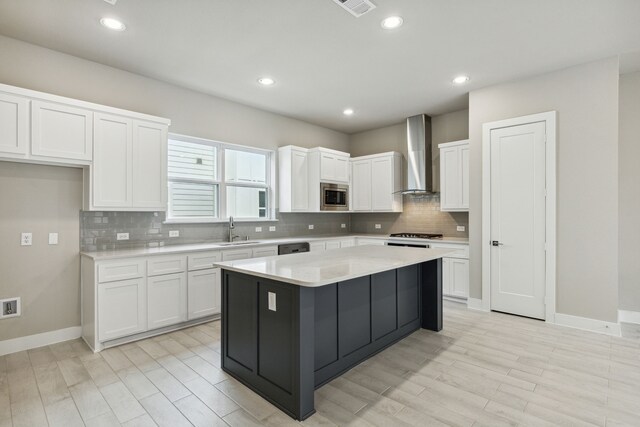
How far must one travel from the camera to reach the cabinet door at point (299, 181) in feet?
17.5

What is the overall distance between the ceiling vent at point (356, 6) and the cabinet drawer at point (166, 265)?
2.95 metres

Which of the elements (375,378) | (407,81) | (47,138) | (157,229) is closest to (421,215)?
(407,81)

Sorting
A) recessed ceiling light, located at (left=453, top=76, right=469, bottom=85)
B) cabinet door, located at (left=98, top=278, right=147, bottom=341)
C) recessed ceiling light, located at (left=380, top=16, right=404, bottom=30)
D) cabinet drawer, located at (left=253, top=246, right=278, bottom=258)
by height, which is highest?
recessed ceiling light, located at (left=453, top=76, right=469, bottom=85)

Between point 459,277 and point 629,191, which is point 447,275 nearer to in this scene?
point 459,277

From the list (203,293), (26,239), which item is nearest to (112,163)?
→ (26,239)

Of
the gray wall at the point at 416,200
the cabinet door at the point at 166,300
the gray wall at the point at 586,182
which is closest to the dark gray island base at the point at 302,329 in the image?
the cabinet door at the point at 166,300

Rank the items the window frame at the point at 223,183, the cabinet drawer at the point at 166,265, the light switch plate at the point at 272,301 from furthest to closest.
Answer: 1. the window frame at the point at 223,183
2. the cabinet drawer at the point at 166,265
3. the light switch plate at the point at 272,301

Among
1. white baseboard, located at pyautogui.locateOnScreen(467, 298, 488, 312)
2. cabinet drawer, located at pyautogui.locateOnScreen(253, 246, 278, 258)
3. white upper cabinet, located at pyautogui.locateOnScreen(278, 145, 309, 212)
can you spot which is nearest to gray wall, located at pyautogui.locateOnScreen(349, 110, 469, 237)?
white baseboard, located at pyautogui.locateOnScreen(467, 298, 488, 312)

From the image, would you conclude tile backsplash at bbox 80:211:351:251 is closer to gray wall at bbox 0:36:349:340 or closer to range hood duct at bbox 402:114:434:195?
gray wall at bbox 0:36:349:340

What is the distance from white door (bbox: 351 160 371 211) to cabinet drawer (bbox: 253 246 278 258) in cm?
227

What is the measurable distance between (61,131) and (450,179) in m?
4.91

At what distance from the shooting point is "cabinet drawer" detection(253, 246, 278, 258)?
14.3 feet

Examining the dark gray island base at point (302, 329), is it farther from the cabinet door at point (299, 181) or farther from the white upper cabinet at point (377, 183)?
the white upper cabinet at point (377, 183)

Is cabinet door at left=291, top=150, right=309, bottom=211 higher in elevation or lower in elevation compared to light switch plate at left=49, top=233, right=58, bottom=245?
higher
